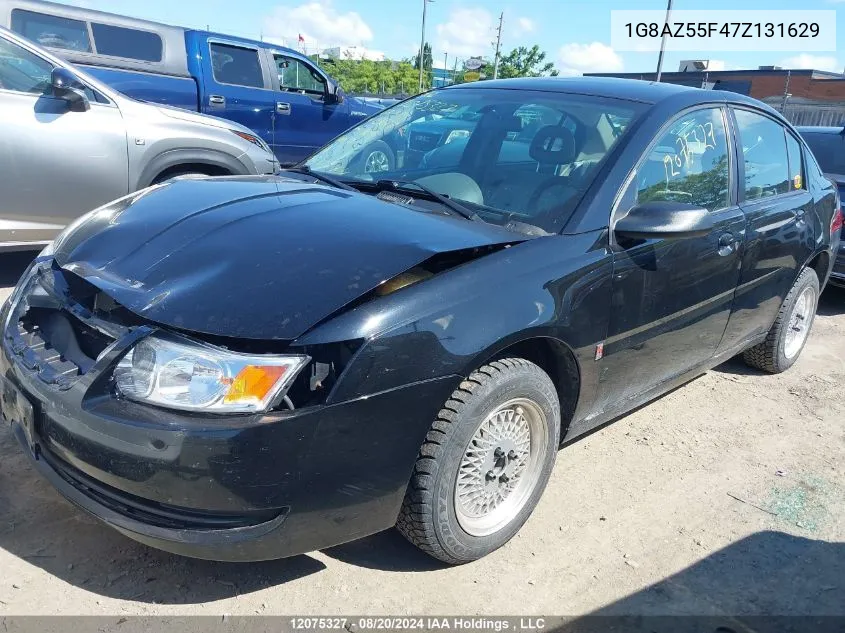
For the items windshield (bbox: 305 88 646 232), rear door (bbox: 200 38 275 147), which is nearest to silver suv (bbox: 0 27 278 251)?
windshield (bbox: 305 88 646 232)

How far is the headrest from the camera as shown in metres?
3.05

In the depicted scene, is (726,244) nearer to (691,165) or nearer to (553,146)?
(691,165)

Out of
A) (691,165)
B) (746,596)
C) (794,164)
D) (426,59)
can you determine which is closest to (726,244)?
(691,165)

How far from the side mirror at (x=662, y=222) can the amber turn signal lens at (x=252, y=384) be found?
4.95ft

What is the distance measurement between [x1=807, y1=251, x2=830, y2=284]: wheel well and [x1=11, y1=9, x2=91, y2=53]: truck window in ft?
23.5

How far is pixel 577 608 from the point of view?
243 centimetres

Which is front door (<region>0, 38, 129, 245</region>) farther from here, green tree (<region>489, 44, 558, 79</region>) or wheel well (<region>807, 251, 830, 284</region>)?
green tree (<region>489, 44, 558, 79</region>)

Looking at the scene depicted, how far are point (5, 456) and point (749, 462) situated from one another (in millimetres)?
3465

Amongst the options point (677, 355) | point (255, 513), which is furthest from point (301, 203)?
point (677, 355)

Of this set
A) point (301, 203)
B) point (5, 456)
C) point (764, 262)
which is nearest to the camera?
point (301, 203)

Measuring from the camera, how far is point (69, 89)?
15.5 ft

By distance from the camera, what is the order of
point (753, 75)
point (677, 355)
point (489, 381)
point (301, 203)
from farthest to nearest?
point (753, 75) < point (677, 355) < point (301, 203) < point (489, 381)

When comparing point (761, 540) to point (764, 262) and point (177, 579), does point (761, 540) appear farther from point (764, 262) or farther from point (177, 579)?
Answer: point (177, 579)

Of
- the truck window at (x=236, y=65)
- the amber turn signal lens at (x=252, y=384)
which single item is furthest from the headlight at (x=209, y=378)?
the truck window at (x=236, y=65)
